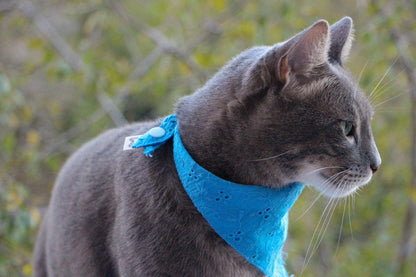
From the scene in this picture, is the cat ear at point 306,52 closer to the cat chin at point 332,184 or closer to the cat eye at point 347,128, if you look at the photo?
the cat eye at point 347,128

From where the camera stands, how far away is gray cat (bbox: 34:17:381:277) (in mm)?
1165

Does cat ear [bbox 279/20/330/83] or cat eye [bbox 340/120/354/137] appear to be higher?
cat ear [bbox 279/20/330/83]

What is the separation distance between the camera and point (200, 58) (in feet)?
9.08

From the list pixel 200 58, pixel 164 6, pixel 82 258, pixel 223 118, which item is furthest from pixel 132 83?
pixel 223 118

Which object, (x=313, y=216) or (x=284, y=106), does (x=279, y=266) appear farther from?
(x=313, y=216)

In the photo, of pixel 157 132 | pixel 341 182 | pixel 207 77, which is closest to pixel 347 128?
pixel 341 182

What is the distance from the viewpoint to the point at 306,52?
3.68 ft

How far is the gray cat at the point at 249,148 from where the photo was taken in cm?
117

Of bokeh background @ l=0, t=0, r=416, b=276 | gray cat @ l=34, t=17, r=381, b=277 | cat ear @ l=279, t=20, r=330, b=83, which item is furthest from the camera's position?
bokeh background @ l=0, t=0, r=416, b=276

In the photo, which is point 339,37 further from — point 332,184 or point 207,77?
point 207,77

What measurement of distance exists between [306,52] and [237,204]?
43 cm

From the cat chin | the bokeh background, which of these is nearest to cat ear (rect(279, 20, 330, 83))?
the cat chin

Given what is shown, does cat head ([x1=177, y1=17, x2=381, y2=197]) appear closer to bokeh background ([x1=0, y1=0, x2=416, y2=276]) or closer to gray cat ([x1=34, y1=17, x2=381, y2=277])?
gray cat ([x1=34, y1=17, x2=381, y2=277])

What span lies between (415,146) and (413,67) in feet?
1.61
